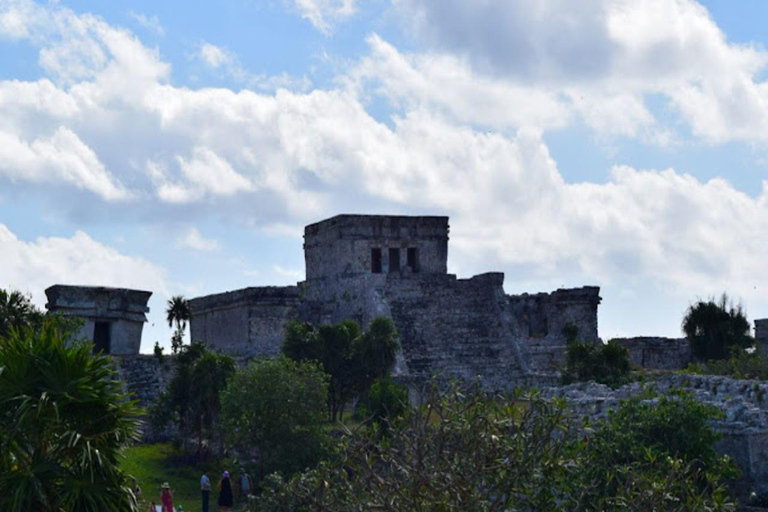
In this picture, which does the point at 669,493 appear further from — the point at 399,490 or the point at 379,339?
the point at 379,339

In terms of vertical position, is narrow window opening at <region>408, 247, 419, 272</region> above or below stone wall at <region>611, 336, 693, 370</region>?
above

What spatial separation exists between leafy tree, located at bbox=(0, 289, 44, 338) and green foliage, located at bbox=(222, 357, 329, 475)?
132 inches

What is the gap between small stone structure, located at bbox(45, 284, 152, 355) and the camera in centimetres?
2692

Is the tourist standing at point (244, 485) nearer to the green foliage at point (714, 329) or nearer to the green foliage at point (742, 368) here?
the green foliage at point (742, 368)

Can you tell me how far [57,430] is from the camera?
35.3ft

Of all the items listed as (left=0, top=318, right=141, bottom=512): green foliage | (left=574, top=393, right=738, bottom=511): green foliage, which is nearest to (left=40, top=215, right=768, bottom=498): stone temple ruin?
(left=574, top=393, right=738, bottom=511): green foliage

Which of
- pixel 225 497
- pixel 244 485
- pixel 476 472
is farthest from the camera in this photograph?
pixel 244 485

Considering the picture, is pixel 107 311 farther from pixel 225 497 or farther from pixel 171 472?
pixel 225 497

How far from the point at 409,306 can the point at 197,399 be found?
35.5 feet

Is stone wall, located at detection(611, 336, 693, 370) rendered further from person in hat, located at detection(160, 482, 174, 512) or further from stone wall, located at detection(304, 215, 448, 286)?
person in hat, located at detection(160, 482, 174, 512)

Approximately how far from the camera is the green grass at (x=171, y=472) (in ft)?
64.6

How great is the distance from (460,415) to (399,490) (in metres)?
1.25

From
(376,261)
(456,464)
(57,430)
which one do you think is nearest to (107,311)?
(376,261)

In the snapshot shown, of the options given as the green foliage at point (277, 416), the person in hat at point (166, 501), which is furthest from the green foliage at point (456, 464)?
the green foliage at point (277, 416)
